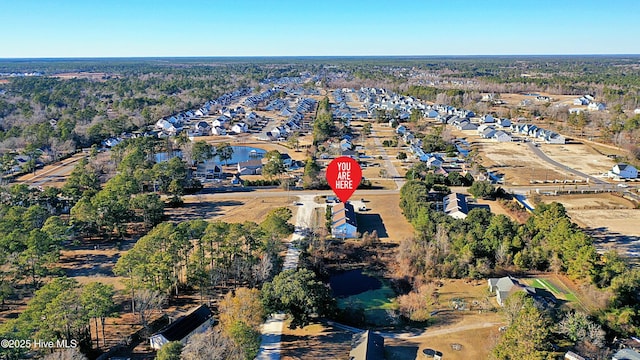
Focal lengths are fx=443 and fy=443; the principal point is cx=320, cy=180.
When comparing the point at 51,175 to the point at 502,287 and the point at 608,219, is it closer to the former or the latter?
the point at 502,287

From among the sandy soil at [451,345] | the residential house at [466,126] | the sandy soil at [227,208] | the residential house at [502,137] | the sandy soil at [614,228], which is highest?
the residential house at [466,126]

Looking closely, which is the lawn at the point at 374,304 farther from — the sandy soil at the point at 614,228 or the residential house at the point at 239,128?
the residential house at the point at 239,128

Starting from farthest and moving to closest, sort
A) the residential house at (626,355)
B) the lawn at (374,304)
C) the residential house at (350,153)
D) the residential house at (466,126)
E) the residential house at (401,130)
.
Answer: the residential house at (466,126) → the residential house at (401,130) → the residential house at (350,153) → the lawn at (374,304) → the residential house at (626,355)

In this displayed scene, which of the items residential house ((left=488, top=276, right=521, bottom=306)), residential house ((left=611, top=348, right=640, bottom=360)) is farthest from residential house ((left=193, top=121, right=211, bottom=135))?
residential house ((left=611, top=348, right=640, bottom=360))

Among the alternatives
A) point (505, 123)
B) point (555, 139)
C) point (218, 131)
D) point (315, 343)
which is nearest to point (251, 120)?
point (218, 131)

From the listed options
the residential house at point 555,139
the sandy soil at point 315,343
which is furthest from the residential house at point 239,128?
the sandy soil at point 315,343

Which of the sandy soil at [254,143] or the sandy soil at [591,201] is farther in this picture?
the sandy soil at [254,143]

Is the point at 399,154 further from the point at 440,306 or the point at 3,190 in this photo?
the point at 3,190
